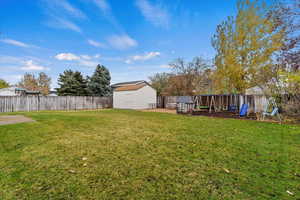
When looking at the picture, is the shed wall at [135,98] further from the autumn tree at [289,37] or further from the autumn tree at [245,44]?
the autumn tree at [289,37]

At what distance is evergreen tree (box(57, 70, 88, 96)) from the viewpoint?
67.3 feet

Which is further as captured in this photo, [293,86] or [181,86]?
[181,86]

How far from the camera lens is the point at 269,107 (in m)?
7.75

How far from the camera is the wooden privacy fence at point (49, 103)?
1164cm

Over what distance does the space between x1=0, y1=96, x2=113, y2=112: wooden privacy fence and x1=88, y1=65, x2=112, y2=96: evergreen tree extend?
15.9ft

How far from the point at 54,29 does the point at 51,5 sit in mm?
3080

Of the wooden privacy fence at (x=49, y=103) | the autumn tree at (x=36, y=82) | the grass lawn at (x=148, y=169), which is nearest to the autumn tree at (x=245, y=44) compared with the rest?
the grass lawn at (x=148, y=169)

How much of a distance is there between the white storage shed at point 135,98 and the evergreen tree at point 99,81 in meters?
5.23

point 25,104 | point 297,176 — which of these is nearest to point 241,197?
point 297,176

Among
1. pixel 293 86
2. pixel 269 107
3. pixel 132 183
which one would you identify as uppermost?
pixel 293 86

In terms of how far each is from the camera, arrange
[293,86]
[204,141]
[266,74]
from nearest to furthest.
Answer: [204,141]
[293,86]
[266,74]

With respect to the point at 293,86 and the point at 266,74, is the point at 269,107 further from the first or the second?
the point at 293,86

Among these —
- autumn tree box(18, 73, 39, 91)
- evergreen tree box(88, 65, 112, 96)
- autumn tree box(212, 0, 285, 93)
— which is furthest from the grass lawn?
autumn tree box(18, 73, 39, 91)

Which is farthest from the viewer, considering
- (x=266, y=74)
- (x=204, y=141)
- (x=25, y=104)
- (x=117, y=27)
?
(x=25, y=104)
